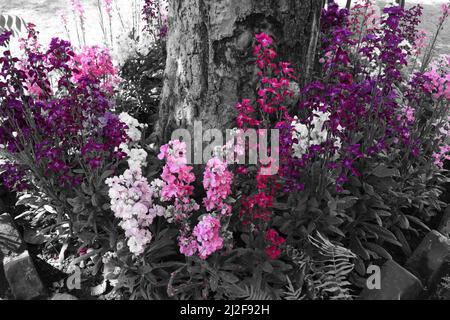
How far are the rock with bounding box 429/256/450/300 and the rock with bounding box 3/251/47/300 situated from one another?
246 centimetres

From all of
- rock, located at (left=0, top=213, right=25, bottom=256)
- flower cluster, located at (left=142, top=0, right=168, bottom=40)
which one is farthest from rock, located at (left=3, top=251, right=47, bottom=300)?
flower cluster, located at (left=142, top=0, right=168, bottom=40)

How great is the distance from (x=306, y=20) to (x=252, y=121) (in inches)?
39.8

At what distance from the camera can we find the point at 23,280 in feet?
8.32

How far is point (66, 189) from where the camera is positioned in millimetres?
2811

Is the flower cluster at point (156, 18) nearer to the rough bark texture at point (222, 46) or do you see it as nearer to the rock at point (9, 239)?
the rough bark texture at point (222, 46)

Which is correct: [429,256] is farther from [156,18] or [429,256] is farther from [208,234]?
[156,18]

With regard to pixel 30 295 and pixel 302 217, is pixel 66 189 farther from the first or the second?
pixel 302 217

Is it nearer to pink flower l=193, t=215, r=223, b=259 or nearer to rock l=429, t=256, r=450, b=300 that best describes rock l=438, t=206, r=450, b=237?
rock l=429, t=256, r=450, b=300

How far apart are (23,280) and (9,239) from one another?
18.0 inches

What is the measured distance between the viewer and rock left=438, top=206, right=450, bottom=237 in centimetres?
293

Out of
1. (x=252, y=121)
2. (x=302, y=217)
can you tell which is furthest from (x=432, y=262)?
(x=252, y=121)

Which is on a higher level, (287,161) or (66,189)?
(287,161)

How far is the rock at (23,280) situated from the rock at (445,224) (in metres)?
2.80

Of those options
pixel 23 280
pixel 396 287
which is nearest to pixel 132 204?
pixel 23 280
